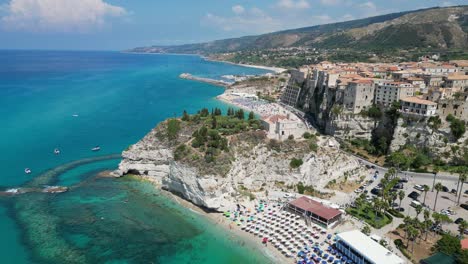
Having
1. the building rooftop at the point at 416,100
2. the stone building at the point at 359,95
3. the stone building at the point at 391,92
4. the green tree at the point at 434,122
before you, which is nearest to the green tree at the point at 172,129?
the stone building at the point at 359,95

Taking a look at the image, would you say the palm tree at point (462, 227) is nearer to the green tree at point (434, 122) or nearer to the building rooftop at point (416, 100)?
the green tree at point (434, 122)

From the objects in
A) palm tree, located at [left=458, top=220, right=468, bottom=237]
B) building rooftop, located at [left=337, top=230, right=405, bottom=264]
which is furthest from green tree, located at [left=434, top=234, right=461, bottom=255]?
building rooftop, located at [left=337, top=230, right=405, bottom=264]

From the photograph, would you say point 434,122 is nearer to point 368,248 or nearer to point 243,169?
point 368,248

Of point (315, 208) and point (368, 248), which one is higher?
point (315, 208)

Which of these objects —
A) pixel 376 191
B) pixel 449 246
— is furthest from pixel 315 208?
pixel 449 246

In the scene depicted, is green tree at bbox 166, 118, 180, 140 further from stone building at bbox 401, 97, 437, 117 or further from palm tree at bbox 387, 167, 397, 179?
stone building at bbox 401, 97, 437, 117
